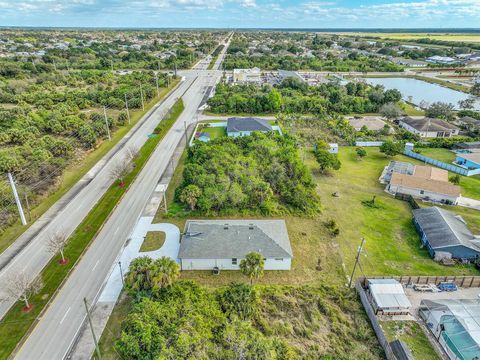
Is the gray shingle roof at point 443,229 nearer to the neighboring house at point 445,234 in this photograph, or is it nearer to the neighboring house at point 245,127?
the neighboring house at point 445,234

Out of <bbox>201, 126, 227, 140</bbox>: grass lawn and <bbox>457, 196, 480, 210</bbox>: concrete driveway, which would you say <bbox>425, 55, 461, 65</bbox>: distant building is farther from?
<bbox>457, 196, 480, 210</bbox>: concrete driveway

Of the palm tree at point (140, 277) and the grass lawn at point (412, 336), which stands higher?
the palm tree at point (140, 277)

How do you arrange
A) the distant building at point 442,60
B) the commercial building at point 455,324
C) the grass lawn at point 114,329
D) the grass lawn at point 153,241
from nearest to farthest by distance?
the commercial building at point 455,324 < the grass lawn at point 114,329 < the grass lawn at point 153,241 < the distant building at point 442,60

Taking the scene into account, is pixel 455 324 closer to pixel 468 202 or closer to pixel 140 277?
pixel 140 277

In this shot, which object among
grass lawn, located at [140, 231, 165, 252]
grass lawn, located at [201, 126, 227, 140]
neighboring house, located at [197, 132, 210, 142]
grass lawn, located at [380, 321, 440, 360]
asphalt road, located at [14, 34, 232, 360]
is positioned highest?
neighboring house, located at [197, 132, 210, 142]

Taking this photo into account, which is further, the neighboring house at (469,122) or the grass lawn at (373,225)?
the neighboring house at (469,122)

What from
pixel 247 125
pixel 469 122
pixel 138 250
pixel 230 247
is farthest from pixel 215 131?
pixel 469 122

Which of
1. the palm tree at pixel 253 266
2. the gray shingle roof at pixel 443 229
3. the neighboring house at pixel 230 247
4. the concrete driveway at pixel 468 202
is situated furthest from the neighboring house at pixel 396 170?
the palm tree at pixel 253 266

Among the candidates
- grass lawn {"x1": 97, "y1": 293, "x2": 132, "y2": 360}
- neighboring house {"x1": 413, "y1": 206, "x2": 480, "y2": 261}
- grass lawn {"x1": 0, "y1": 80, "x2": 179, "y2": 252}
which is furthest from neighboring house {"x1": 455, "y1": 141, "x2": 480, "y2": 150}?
grass lawn {"x1": 0, "y1": 80, "x2": 179, "y2": 252}
